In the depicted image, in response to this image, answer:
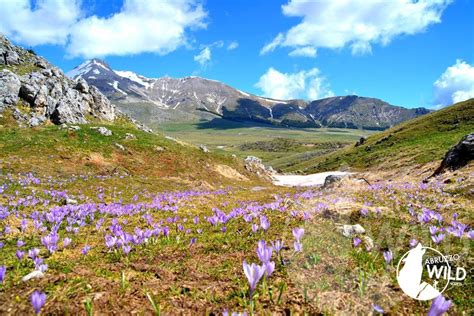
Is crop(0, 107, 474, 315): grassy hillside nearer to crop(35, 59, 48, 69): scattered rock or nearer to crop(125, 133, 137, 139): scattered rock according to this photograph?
crop(125, 133, 137, 139): scattered rock

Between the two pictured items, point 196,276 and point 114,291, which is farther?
point 196,276

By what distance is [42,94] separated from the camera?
45.4 m

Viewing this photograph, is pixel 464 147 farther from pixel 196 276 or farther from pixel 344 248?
pixel 196 276

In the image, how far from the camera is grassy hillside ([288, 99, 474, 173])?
74000mm

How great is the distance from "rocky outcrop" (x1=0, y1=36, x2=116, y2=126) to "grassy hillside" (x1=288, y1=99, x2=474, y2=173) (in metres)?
58.7

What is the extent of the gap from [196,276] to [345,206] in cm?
578

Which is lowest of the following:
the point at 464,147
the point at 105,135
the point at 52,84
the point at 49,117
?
the point at 464,147

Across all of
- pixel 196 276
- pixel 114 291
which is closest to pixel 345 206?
pixel 196 276

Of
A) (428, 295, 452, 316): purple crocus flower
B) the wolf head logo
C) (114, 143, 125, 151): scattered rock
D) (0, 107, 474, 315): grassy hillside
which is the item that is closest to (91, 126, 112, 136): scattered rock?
Result: (114, 143, 125, 151): scattered rock

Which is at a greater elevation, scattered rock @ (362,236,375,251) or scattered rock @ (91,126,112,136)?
scattered rock @ (91,126,112,136)

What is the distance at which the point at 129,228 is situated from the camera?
34.4ft

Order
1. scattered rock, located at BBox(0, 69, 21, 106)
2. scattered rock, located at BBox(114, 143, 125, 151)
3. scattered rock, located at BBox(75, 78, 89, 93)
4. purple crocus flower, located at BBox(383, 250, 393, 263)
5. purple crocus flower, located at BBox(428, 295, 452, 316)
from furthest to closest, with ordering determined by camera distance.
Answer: scattered rock, located at BBox(75, 78, 89, 93) < scattered rock, located at BBox(0, 69, 21, 106) < scattered rock, located at BBox(114, 143, 125, 151) < purple crocus flower, located at BBox(383, 250, 393, 263) < purple crocus flower, located at BBox(428, 295, 452, 316)

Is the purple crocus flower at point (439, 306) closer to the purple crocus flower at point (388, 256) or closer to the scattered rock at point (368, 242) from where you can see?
the purple crocus flower at point (388, 256)

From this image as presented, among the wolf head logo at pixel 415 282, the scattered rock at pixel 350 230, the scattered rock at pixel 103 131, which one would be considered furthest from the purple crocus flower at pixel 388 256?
the scattered rock at pixel 103 131
